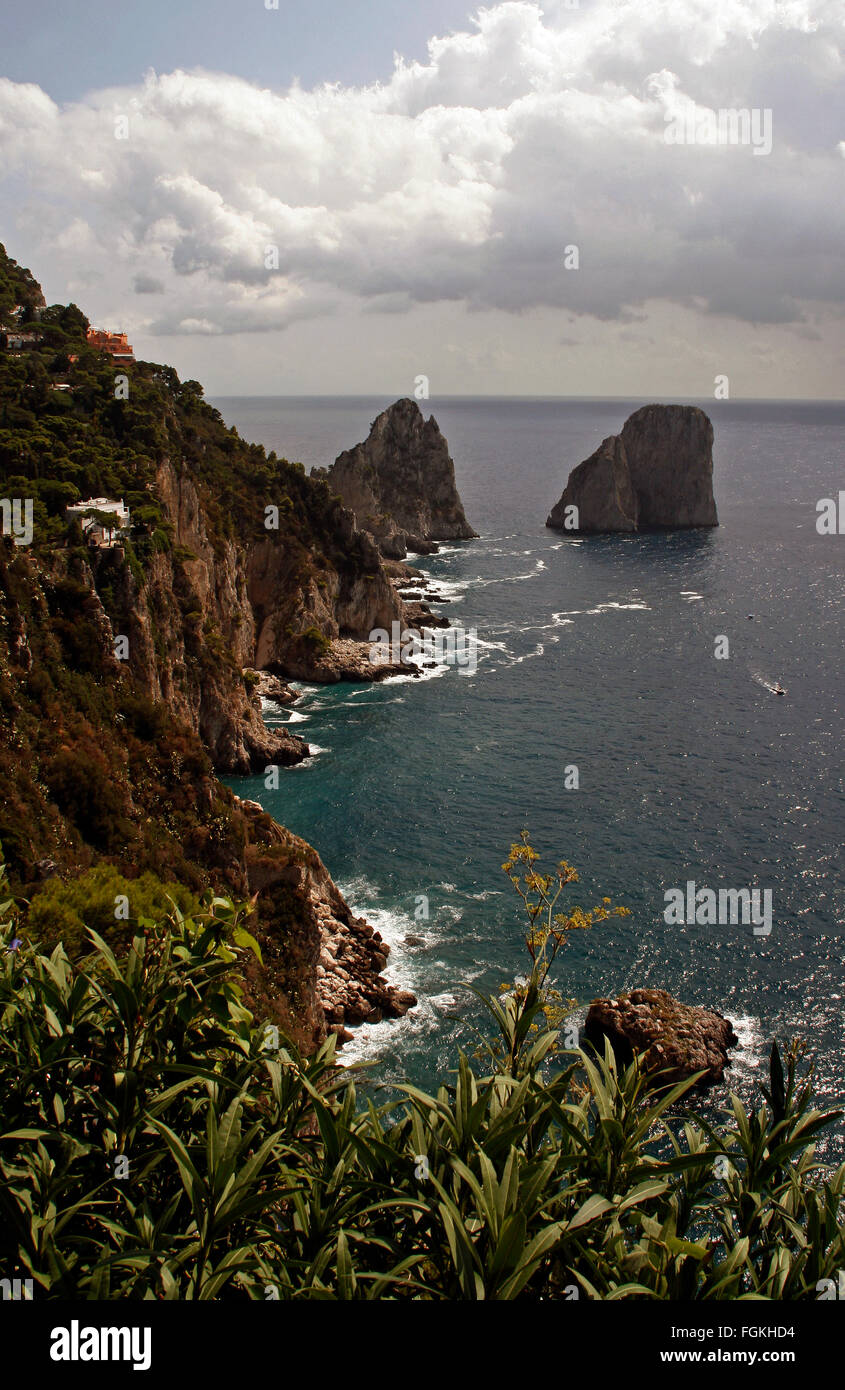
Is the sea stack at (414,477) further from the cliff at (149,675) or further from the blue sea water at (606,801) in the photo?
the cliff at (149,675)

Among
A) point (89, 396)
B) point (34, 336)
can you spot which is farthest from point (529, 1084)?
point (34, 336)

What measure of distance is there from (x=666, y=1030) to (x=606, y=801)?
2567 centimetres

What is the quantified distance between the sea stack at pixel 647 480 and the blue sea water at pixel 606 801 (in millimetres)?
58864

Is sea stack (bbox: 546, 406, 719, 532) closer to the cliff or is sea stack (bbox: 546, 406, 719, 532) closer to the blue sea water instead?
the blue sea water

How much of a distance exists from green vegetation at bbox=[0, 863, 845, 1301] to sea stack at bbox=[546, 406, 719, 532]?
169m

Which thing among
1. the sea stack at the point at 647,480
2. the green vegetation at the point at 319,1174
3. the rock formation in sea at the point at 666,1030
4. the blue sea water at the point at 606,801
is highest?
the sea stack at the point at 647,480

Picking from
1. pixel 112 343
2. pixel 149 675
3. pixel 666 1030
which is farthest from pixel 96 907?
pixel 112 343

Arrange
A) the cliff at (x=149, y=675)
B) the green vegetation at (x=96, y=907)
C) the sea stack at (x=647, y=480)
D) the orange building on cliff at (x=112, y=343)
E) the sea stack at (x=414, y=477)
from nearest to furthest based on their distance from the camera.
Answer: the green vegetation at (x=96, y=907), the cliff at (x=149, y=675), the orange building on cliff at (x=112, y=343), the sea stack at (x=414, y=477), the sea stack at (x=647, y=480)

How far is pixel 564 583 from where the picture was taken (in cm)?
13562

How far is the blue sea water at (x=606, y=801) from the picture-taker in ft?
151

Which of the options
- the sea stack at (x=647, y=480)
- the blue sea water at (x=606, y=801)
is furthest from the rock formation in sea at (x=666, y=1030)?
the sea stack at (x=647, y=480)
